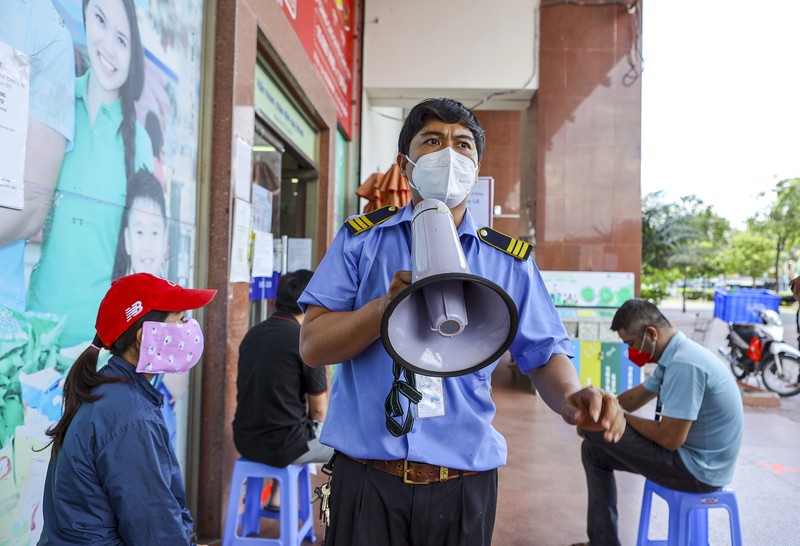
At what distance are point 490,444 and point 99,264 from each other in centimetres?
146

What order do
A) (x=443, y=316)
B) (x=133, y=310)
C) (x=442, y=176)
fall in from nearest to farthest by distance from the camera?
(x=443, y=316) < (x=442, y=176) < (x=133, y=310)

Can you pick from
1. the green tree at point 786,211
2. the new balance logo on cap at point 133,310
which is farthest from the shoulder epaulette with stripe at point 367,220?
the green tree at point 786,211

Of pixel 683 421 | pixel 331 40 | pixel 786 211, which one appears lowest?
pixel 683 421

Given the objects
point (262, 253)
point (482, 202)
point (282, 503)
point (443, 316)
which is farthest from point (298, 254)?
point (443, 316)

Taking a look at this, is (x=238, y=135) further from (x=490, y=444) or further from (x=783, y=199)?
(x=783, y=199)

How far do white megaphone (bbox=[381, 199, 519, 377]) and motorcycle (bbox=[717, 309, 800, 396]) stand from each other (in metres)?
8.54

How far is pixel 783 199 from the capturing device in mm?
19797

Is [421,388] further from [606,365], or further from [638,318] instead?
[606,365]

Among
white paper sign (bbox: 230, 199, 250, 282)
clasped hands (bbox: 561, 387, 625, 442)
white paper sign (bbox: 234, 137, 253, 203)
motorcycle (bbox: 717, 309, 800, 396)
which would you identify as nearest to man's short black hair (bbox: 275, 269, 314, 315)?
white paper sign (bbox: 230, 199, 250, 282)

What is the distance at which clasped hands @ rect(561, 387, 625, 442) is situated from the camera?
104 cm

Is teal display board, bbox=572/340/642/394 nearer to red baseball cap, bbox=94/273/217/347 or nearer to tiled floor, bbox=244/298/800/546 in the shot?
tiled floor, bbox=244/298/800/546

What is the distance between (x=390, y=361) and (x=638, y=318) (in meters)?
2.01

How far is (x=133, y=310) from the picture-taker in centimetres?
168

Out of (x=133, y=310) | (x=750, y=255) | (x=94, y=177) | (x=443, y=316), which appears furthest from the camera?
(x=750, y=255)
